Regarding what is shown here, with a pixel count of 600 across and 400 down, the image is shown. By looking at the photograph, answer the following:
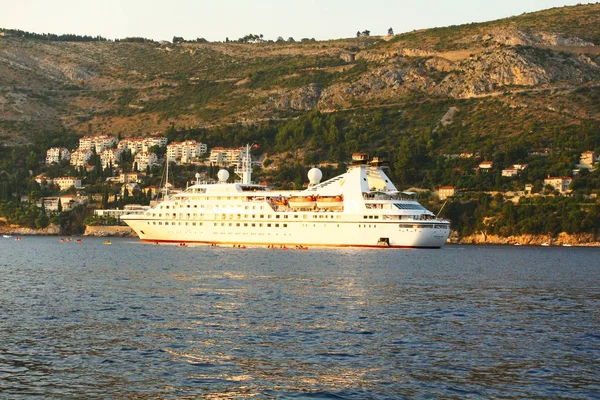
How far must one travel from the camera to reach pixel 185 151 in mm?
146500

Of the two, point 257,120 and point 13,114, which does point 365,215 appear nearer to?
point 257,120

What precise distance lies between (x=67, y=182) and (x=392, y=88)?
5363 cm

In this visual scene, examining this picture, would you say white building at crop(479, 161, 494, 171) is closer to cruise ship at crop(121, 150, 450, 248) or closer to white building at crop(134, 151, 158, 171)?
cruise ship at crop(121, 150, 450, 248)

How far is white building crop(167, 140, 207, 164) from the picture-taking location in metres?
145

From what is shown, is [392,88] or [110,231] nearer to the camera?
[110,231]

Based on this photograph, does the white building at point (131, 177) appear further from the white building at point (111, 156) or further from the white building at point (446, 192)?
the white building at point (446, 192)

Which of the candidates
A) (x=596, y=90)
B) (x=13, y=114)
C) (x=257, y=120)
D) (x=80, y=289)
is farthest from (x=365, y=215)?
(x=13, y=114)

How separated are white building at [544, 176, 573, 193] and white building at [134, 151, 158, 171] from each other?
6578 centimetres

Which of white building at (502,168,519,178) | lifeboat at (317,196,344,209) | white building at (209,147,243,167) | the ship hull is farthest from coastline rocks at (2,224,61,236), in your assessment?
white building at (502,168,519,178)

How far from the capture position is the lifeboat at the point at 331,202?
81325mm

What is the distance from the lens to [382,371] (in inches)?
822

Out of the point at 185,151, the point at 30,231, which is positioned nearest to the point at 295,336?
the point at 30,231

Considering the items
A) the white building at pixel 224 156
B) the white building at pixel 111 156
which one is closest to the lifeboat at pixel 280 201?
the white building at pixel 224 156

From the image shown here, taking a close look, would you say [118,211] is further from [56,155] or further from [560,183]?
[560,183]
